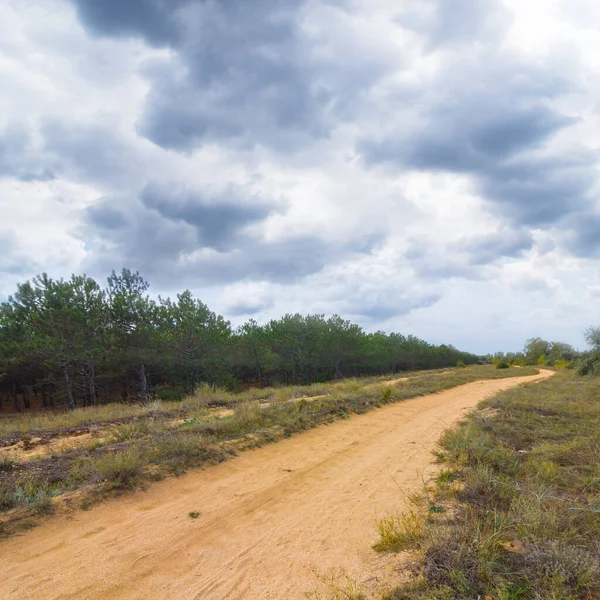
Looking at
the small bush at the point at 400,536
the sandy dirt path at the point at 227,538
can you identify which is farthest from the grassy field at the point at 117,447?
the small bush at the point at 400,536

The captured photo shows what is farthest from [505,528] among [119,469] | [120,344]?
[120,344]

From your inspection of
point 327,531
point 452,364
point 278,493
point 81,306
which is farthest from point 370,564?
point 452,364

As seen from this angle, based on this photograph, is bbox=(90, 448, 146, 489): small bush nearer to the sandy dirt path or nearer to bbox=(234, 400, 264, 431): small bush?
the sandy dirt path

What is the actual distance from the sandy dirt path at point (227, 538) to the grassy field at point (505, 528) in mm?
437

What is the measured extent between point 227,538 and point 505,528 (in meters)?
3.31

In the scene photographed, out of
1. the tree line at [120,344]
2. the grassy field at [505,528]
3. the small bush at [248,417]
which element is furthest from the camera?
the tree line at [120,344]

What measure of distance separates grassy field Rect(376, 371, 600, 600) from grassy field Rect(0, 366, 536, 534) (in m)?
4.34

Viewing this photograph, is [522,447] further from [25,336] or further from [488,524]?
[25,336]

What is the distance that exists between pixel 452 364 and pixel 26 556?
4058 inches

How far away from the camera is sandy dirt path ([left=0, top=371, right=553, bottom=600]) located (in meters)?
3.68

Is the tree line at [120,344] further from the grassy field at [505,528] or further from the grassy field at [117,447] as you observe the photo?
the grassy field at [505,528]

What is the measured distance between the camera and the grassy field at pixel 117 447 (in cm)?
556

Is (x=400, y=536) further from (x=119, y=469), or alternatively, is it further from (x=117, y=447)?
(x=117, y=447)

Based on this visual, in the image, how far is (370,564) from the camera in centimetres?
390
